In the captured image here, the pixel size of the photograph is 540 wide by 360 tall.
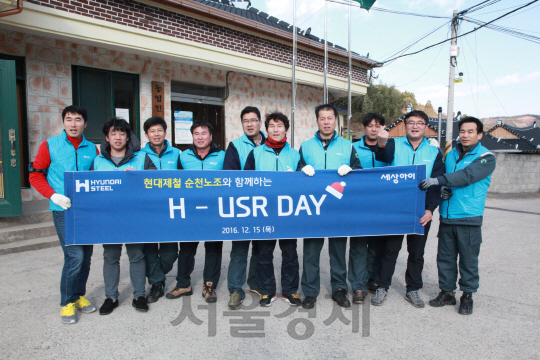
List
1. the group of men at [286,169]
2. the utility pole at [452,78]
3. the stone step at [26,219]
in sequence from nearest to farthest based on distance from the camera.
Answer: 1. the group of men at [286,169]
2. the stone step at [26,219]
3. the utility pole at [452,78]

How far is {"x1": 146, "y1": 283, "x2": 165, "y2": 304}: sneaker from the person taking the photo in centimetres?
350

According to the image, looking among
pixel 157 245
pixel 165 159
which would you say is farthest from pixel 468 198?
pixel 157 245

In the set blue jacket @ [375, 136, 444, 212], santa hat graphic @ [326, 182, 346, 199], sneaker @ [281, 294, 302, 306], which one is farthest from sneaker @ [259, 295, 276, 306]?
blue jacket @ [375, 136, 444, 212]

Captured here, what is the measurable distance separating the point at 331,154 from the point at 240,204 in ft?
3.30

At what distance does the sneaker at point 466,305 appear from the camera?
3.28m

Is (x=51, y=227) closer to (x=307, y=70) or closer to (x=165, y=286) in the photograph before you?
(x=165, y=286)

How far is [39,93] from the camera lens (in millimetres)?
6555

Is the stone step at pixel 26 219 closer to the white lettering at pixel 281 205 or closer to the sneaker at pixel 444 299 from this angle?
the white lettering at pixel 281 205

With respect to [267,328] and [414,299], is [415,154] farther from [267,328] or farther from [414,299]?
[267,328]

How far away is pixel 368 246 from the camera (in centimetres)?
386

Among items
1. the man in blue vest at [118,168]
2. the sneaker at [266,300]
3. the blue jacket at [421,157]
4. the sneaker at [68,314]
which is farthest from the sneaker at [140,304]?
the blue jacket at [421,157]

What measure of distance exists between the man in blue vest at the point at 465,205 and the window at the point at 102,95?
646 centimetres

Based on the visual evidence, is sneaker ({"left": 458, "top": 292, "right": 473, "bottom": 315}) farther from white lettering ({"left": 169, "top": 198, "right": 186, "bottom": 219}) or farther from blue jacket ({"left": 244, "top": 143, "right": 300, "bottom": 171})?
white lettering ({"left": 169, "top": 198, "right": 186, "bottom": 219})

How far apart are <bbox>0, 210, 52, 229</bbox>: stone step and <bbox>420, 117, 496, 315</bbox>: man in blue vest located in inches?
227
